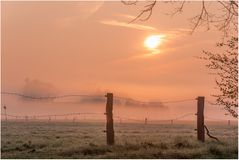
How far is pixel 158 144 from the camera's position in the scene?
74.5 ft

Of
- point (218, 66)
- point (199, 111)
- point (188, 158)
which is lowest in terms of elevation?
point (188, 158)

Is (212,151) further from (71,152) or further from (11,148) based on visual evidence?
(11,148)

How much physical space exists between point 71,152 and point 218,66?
6.97 metres

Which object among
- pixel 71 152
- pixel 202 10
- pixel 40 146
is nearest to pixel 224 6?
pixel 202 10

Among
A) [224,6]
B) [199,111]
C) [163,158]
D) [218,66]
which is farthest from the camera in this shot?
[199,111]

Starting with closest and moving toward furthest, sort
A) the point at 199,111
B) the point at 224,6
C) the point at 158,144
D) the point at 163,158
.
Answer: the point at 224,6
the point at 163,158
the point at 158,144
the point at 199,111

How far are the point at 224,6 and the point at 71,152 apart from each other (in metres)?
9.12

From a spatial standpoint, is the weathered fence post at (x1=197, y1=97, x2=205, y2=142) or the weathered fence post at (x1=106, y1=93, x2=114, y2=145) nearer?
the weathered fence post at (x1=106, y1=93, x2=114, y2=145)

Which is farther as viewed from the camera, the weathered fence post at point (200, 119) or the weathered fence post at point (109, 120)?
the weathered fence post at point (200, 119)

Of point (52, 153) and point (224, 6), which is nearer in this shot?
point (224, 6)

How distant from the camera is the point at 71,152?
2100cm

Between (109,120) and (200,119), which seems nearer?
(109,120)

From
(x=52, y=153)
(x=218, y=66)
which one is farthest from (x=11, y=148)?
(x=218, y=66)

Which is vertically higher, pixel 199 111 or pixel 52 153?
pixel 199 111
